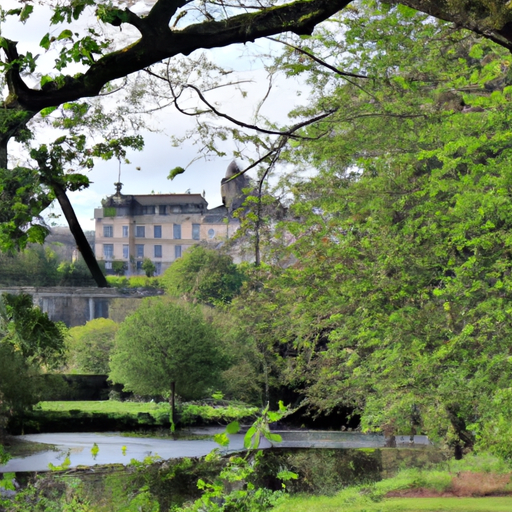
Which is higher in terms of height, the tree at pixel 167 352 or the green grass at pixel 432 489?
the tree at pixel 167 352

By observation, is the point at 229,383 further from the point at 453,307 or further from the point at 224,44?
the point at 224,44

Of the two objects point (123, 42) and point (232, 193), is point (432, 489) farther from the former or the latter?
point (123, 42)

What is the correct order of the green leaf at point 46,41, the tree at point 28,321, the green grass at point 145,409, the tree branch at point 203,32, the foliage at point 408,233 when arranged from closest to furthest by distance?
the green leaf at point 46,41 < the tree branch at point 203,32 < the tree at point 28,321 < the foliage at point 408,233 < the green grass at point 145,409

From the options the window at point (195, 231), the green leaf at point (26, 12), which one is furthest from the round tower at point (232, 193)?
the green leaf at point (26, 12)

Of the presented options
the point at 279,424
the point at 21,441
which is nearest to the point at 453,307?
the point at 279,424

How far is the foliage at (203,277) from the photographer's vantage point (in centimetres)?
1100

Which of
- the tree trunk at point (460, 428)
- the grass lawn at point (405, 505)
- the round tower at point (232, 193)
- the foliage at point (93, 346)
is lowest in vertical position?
the grass lawn at point (405, 505)

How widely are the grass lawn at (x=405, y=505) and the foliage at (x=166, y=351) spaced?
11.3 feet

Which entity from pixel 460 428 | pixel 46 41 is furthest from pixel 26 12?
pixel 460 428

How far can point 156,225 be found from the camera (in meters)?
12.5

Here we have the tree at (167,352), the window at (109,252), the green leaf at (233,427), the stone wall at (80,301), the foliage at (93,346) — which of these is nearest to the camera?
the green leaf at (233,427)

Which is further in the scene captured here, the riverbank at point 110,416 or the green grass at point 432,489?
the riverbank at point 110,416

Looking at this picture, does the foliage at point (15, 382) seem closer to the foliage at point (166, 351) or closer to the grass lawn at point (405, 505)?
→ the foliage at point (166, 351)

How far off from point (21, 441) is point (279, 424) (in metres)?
5.17
